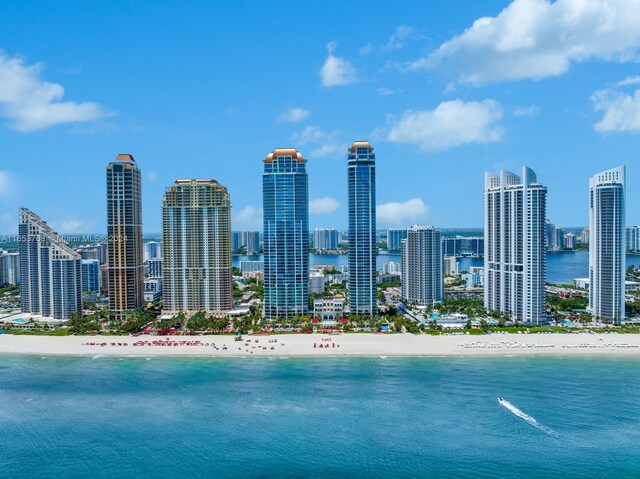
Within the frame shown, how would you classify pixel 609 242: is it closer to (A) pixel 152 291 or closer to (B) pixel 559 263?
(A) pixel 152 291

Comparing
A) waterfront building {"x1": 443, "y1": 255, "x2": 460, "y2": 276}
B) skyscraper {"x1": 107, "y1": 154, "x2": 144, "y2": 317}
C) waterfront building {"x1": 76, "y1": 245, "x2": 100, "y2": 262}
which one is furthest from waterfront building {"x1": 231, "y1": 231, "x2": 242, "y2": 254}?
skyscraper {"x1": 107, "y1": 154, "x2": 144, "y2": 317}

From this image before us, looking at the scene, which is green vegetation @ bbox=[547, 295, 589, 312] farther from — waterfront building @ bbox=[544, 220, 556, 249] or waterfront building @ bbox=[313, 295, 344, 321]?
waterfront building @ bbox=[544, 220, 556, 249]

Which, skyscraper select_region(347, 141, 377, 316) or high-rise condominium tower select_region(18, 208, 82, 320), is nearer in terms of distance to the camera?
skyscraper select_region(347, 141, 377, 316)

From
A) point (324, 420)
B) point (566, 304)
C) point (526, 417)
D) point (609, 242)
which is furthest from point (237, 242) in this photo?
point (526, 417)

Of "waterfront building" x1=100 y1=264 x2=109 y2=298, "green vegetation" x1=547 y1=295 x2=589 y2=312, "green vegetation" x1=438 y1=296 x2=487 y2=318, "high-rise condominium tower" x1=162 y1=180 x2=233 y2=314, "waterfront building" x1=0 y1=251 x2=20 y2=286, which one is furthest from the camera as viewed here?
"waterfront building" x1=0 y1=251 x2=20 y2=286

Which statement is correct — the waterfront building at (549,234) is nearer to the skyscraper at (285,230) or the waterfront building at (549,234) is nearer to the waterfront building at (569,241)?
the waterfront building at (569,241)

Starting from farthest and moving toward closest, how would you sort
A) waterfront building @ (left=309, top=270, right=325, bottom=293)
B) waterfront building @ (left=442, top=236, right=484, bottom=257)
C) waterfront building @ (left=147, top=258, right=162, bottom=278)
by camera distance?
waterfront building @ (left=442, top=236, right=484, bottom=257)
waterfront building @ (left=147, top=258, right=162, bottom=278)
waterfront building @ (left=309, top=270, right=325, bottom=293)

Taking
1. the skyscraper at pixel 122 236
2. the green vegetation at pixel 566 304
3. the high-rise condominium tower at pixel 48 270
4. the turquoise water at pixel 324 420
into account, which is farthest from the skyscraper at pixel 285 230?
the green vegetation at pixel 566 304
